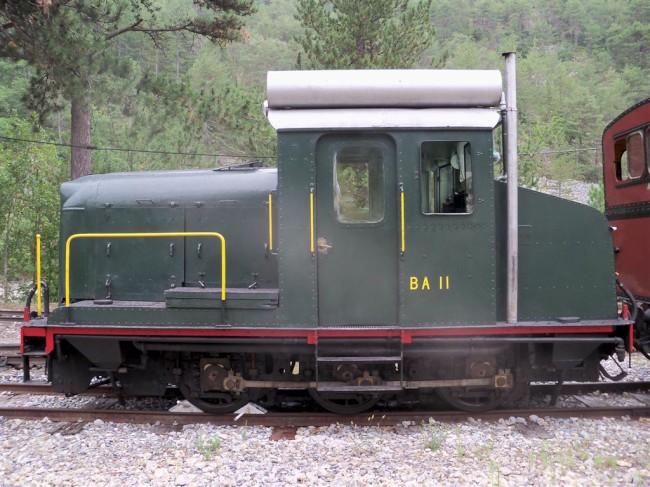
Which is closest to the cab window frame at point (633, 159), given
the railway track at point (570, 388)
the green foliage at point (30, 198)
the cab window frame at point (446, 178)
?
the railway track at point (570, 388)

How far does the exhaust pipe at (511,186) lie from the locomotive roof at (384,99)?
13 centimetres

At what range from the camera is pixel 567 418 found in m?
5.89

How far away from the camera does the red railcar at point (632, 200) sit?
6.74 meters

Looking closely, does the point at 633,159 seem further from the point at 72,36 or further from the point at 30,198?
the point at 30,198

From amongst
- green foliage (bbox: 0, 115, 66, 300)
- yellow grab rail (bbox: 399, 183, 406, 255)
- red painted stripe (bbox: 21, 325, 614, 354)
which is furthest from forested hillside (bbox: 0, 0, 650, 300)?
yellow grab rail (bbox: 399, 183, 406, 255)

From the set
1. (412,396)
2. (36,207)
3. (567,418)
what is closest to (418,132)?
(412,396)

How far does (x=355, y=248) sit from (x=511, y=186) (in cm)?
167

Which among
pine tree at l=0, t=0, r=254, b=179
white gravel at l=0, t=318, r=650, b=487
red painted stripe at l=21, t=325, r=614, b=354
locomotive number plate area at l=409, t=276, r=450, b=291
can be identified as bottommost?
white gravel at l=0, t=318, r=650, b=487

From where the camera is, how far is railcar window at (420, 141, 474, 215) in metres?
5.31

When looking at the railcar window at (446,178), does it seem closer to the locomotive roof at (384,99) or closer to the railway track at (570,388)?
the locomotive roof at (384,99)

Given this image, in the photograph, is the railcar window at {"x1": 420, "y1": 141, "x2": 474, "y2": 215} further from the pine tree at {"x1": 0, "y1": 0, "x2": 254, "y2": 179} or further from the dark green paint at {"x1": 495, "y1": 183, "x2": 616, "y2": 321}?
the pine tree at {"x1": 0, "y1": 0, "x2": 254, "y2": 179}

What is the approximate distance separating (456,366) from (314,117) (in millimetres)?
3062

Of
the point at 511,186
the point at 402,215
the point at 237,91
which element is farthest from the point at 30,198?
the point at 511,186

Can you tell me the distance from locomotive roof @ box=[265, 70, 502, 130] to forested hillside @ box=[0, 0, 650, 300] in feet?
28.7
